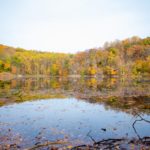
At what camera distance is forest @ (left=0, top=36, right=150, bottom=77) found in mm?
93875

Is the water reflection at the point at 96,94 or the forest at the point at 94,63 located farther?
the forest at the point at 94,63

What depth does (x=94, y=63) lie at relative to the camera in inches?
3947

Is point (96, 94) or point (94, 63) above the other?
point (94, 63)

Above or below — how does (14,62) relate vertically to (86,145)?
above

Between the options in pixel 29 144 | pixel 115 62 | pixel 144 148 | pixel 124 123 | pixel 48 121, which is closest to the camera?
pixel 144 148

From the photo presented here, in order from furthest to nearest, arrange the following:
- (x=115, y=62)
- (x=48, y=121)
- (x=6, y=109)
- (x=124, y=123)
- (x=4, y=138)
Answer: (x=115, y=62), (x=6, y=109), (x=48, y=121), (x=124, y=123), (x=4, y=138)

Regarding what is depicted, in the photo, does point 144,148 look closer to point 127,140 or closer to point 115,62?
point 127,140

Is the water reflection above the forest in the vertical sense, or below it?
below

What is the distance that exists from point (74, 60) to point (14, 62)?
32232 mm

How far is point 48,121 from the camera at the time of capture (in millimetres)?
13484

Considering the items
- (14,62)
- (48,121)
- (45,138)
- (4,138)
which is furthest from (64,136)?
(14,62)

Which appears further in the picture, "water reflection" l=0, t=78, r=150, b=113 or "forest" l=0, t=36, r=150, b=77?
"forest" l=0, t=36, r=150, b=77

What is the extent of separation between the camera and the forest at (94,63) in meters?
93.9

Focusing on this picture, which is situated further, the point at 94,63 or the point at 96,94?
the point at 94,63
